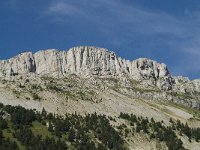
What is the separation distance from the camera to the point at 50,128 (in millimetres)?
175125

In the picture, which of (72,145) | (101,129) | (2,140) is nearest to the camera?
(2,140)

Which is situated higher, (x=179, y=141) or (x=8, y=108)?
(x=8, y=108)

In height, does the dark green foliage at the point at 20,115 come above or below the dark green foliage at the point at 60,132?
above

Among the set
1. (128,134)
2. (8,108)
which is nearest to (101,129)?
(128,134)

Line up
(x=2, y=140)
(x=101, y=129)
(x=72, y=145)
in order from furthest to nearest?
1. (x=101, y=129)
2. (x=72, y=145)
3. (x=2, y=140)

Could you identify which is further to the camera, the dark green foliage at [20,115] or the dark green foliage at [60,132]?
the dark green foliage at [20,115]

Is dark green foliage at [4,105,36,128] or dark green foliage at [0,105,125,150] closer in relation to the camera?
dark green foliage at [0,105,125,150]

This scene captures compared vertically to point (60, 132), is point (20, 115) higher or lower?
higher

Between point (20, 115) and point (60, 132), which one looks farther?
point (20, 115)

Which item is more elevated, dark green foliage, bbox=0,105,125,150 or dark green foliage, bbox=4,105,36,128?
dark green foliage, bbox=4,105,36,128

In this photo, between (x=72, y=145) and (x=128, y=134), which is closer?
(x=72, y=145)

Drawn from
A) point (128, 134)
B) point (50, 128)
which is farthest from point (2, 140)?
point (128, 134)

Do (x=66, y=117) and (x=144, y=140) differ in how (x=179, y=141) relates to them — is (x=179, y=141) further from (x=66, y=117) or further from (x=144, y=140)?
(x=66, y=117)

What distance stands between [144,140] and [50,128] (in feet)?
118
